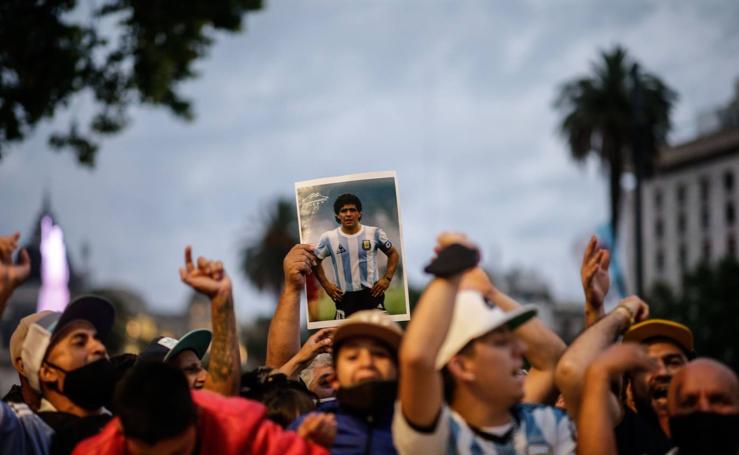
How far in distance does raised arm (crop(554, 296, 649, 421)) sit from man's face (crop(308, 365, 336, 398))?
1.35 m

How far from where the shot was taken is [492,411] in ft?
9.14

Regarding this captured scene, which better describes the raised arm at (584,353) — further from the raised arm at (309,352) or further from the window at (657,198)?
the window at (657,198)

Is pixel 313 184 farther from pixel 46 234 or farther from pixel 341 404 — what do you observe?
pixel 46 234

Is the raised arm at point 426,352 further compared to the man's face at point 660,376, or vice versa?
the man's face at point 660,376

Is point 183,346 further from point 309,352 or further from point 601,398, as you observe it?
point 601,398

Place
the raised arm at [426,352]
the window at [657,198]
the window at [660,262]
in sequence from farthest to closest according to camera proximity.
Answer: the window at [657,198] < the window at [660,262] < the raised arm at [426,352]

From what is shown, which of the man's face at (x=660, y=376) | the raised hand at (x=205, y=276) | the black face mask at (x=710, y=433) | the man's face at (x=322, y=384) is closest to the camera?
the black face mask at (x=710, y=433)

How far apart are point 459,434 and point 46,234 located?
3.08 m

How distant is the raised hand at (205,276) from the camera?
301 cm

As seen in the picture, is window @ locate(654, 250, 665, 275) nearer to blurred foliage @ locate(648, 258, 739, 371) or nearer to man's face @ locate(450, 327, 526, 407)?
blurred foliage @ locate(648, 258, 739, 371)

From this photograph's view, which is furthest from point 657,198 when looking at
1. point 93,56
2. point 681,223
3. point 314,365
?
point 314,365

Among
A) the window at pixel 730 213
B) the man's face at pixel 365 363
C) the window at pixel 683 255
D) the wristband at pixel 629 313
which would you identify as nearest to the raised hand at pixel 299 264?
the man's face at pixel 365 363

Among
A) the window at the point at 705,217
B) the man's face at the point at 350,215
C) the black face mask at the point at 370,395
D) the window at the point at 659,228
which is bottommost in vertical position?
the window at the point at 659,228

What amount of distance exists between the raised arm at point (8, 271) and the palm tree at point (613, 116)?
31364mm
